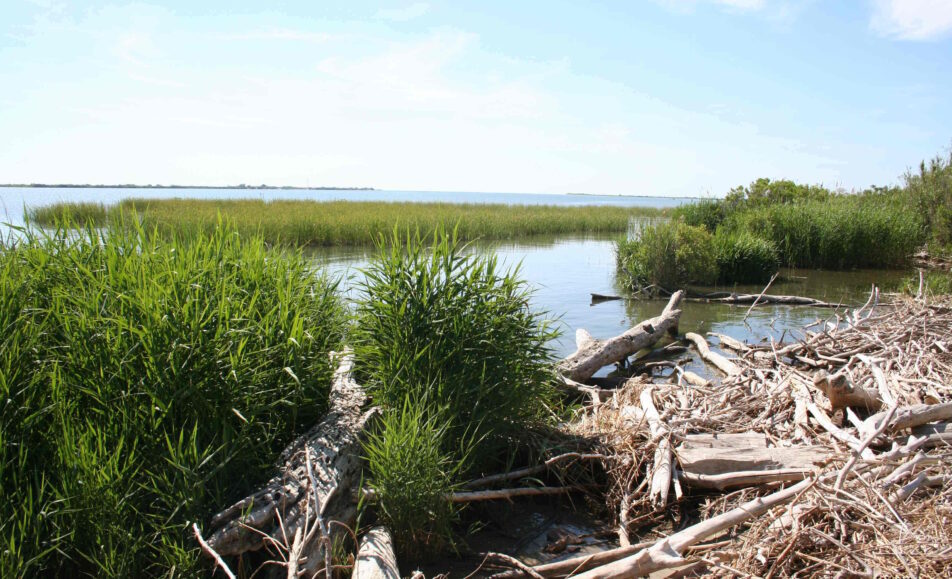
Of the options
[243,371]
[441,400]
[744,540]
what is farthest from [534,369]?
[243,371]

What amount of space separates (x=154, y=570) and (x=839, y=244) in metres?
23.0

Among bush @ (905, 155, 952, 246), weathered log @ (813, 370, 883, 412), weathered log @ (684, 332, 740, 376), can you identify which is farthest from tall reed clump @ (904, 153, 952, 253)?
weathered log @ (813, 370, 883, 412)

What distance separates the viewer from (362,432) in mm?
4305

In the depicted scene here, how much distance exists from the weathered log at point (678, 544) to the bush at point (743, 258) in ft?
49.6

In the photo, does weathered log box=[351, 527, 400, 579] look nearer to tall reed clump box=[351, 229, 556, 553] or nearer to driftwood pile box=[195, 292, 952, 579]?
driftwood pile box=[195, 292, 952, 579]

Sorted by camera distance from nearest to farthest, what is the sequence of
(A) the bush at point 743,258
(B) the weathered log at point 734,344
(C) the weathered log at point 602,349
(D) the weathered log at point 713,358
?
(D) the weathered log at point 713,358 < (C) the weathered log at point 602,349 < (B) the weathered log at point 734,344 < (A) the bush at point 743,258

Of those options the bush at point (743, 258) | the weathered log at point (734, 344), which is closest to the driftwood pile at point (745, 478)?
the weathered log at point (734, 344)

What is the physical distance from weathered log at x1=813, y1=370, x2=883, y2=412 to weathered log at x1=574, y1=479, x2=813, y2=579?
1439mm

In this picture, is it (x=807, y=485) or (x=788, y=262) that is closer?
(x=807, y=485)

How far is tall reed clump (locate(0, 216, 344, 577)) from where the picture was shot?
3193 mm

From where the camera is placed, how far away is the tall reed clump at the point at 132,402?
10.5ft

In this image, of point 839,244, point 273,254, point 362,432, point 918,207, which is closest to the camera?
point 362,432

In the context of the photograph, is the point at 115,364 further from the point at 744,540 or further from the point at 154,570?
the point at 744,540

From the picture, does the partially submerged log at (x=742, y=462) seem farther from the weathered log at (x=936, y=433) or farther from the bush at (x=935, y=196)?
the bush at (x=935, y=196)
